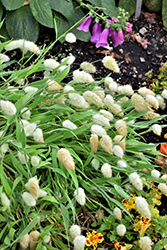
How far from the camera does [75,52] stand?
84.7 inches

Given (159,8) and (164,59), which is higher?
(159,8)

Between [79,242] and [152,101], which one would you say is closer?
[79,242]

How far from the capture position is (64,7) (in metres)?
1.97

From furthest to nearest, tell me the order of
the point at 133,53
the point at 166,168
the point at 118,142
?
the point at 133,53 < the point at 166,168 < the point at 118,142

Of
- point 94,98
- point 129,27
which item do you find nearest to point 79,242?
point 94,98

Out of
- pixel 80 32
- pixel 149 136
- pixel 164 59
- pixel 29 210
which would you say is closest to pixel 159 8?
pixel 164 59

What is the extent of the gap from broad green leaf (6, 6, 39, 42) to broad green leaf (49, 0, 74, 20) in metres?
0.19

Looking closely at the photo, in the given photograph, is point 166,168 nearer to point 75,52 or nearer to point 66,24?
point 75,52

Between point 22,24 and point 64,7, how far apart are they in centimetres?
35

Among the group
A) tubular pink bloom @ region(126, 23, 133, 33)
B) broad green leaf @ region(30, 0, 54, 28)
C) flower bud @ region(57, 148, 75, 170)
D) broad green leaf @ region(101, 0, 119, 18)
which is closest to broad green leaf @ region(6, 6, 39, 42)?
broad green leaf @ region(30, 0, 54, 28)

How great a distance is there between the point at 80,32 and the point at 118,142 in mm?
1297

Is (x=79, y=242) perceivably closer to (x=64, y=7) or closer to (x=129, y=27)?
(x=129, y=27)

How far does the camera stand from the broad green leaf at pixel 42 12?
1.86m

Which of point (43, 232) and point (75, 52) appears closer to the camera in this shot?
point (43, 232)
